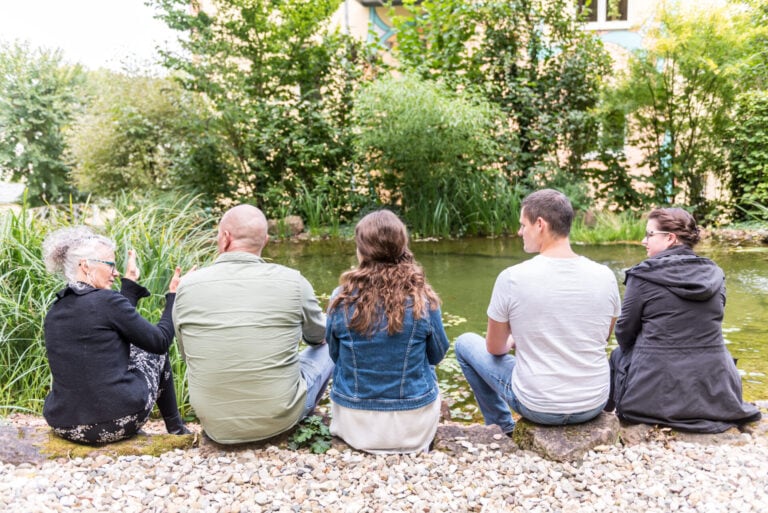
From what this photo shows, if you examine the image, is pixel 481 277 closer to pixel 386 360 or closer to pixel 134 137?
pixel 386 360

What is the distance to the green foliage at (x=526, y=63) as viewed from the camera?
412 inches

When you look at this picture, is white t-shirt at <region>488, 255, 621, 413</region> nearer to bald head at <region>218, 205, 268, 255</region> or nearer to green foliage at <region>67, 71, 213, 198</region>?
bald head at <region>218, 205, 268, 255</region>

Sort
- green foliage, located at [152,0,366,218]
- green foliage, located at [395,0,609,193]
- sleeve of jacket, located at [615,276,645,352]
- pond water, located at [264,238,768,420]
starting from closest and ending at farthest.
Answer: sleeve of jacket, located at [615,276,645,352] < pond water, located at [264,238,768,420] < green foliage, located at [152,0,366,218] < green foliage, located at [395,0,609,193]

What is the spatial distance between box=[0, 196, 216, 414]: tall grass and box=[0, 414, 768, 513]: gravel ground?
107 centimetres

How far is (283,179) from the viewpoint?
35.8ft

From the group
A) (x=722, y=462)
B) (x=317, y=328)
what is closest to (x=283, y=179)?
(x=317, y=328)

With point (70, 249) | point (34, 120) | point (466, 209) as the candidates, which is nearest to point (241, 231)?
point (70, 249)

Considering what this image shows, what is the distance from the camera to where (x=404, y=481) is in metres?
2.11

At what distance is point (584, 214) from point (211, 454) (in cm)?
835

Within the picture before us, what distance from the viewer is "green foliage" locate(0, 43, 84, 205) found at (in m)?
11.6

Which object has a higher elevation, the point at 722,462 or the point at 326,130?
the point at 326,130

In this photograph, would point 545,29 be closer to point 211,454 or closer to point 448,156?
point 448,156

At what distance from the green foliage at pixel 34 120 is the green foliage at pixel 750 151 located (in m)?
11.5

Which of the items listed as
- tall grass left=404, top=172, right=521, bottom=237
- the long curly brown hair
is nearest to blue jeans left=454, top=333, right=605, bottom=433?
the long curly brown hair
